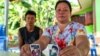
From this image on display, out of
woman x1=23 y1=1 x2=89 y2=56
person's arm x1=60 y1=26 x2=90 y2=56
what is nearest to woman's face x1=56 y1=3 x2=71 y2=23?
woman x1=23 y1=1 x2=89 y2=56

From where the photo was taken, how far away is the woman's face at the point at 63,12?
47.4 inches

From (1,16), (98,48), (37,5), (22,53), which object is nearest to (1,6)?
(1,16)

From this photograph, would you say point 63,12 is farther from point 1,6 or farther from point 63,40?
point 1,6

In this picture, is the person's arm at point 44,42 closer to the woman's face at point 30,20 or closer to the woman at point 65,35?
the woman at point 65,35

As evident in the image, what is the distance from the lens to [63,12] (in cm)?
120

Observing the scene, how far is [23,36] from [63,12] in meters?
0.44

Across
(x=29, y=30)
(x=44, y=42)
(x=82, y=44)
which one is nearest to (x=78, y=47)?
(x=82, y=44)

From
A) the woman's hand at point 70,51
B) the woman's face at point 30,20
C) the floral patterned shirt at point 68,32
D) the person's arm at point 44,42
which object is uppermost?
A: the woman's face at point 30,20

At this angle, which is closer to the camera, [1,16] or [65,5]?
[65,5]

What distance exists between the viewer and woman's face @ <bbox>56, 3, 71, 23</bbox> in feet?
3.95

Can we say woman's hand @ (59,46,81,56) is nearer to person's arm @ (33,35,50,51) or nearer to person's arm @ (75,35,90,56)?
person's arm @ (75,35,90,56)

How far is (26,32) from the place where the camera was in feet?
4.87

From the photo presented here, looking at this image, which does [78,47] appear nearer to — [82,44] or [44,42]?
[82,44]

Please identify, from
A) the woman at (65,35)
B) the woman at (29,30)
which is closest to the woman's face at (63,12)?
the woman at (65,35)
